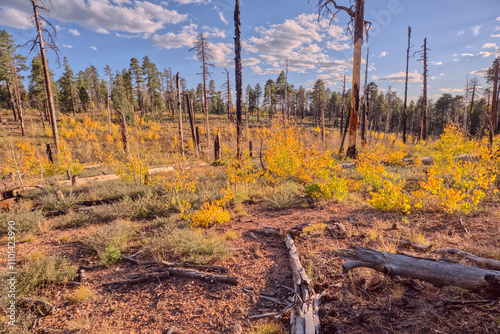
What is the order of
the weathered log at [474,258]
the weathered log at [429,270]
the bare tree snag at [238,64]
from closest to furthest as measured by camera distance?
1. the weathered log at [429,270]
2. the weathered log at [474,258]
3. the bare tree snag at [238,64]

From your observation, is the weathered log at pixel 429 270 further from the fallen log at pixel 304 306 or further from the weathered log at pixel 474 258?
the weathered log at pixel 474 258

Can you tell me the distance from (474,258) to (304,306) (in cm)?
252

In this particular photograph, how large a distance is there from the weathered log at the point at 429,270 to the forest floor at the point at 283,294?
175mm

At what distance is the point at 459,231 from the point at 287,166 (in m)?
5.29

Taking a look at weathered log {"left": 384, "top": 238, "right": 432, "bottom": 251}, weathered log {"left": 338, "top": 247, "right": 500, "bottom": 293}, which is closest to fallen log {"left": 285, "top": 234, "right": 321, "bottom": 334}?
weathered log {"left": 338, "top": 247, "right": 500, "bottom": 293}

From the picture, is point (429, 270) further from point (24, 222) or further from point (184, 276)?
point (24, 222)

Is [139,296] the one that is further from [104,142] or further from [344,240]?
[104,142]

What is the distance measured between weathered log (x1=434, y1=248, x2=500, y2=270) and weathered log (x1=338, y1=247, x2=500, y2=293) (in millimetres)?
865

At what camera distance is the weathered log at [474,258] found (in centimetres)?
290

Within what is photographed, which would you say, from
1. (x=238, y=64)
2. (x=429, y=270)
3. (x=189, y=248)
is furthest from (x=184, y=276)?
(x=238, y=64)

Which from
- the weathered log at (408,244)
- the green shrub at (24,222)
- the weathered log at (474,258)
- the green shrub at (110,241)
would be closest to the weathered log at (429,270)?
the weathered log at (474,258)

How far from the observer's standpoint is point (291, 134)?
9.02m

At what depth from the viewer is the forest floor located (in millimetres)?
2406

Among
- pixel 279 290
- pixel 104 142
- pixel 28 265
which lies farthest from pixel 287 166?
pixel 104 142
